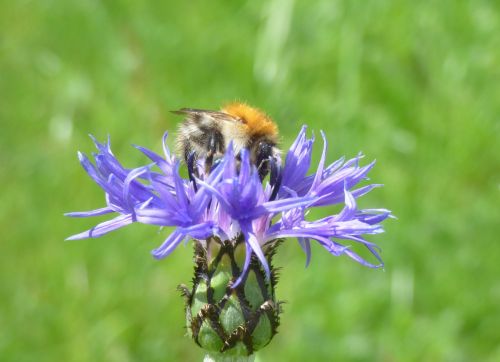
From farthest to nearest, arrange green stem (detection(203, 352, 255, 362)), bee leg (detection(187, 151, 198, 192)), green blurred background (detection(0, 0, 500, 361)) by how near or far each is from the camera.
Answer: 1. green blurred background (detection(0, 0, 500, 361))
2. bee leg (detection(187, 151, 198, 192))
3. green stem (detection(203, 352, 255, 362))

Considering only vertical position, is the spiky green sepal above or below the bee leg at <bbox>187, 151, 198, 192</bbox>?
below

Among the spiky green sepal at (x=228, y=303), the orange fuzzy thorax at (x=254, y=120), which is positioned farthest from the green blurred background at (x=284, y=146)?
the spiky green sepal at (x=228, y=303)

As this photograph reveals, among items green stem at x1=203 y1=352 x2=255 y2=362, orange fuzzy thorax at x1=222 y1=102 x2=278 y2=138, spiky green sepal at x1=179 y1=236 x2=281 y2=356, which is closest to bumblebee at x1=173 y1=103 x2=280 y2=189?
orange fuzzy thorax at x1=222 y1=102 x2=278 y2=138

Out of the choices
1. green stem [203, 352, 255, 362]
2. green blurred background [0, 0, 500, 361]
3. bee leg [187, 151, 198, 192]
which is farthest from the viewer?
green blurred background [0, 0, 500, 361]

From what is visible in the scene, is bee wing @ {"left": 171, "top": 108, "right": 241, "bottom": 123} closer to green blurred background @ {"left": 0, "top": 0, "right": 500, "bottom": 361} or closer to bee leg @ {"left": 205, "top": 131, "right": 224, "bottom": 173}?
bee leg @ {"left": 205, "top": 131, "right": 224, "bottom": 173}

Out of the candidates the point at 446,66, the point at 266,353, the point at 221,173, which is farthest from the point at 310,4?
the point at 221,173

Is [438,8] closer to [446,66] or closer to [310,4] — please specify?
[446,66]
